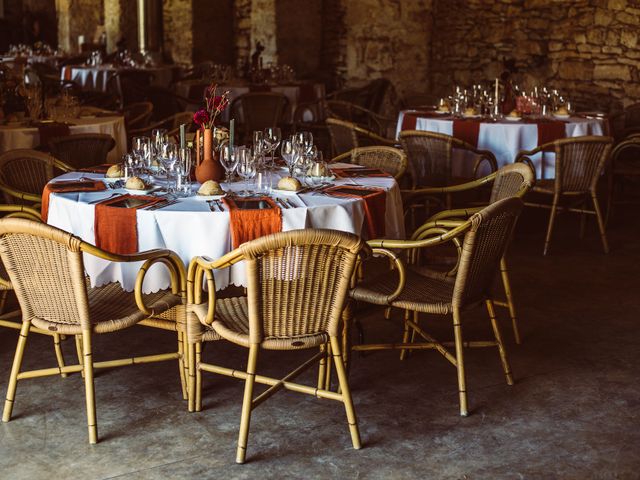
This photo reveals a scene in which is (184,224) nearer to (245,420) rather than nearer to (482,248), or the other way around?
(245,420)

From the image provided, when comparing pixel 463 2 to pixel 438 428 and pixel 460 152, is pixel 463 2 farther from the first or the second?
pixel 438 428

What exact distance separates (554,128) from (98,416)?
402 centimetres

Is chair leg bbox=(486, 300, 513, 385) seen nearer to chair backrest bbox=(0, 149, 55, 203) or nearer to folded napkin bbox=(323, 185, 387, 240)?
folded napkin bbox=(323, 185, 387, 240)

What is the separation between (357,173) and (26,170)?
1671 millimetres

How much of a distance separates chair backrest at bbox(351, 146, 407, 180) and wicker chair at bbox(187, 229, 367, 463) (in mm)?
1822

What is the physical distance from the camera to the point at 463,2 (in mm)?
10109

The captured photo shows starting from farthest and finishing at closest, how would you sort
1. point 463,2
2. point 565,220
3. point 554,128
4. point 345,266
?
point 463,2 → point 565,220 → point 554,128 → point 345,266

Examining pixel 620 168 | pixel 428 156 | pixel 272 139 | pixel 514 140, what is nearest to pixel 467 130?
pixel 514 140

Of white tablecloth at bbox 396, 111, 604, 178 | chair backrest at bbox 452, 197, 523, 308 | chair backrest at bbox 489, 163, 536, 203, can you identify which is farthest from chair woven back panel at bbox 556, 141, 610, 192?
chair backrest at bbox 452, 197, 523, 308

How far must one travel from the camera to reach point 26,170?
14.4 feet

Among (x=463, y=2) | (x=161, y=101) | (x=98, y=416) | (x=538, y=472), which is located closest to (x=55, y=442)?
(x=98, y=416)

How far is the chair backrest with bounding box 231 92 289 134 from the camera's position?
7.83 metres

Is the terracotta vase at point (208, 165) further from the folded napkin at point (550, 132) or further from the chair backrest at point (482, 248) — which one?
the folded napkin at point (550, 132)

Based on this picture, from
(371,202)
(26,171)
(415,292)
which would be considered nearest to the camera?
(415,292)
